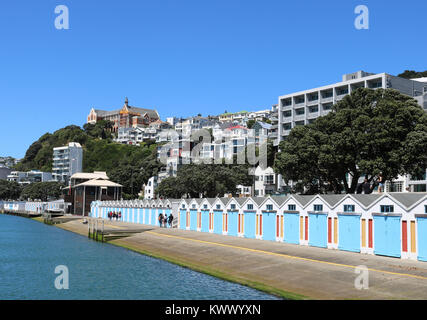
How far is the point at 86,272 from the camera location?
1441 inches

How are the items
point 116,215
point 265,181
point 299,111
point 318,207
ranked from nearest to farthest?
point 318,207, point 116,215, point 299,111, point 265,181

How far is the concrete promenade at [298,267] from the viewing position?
966 inches

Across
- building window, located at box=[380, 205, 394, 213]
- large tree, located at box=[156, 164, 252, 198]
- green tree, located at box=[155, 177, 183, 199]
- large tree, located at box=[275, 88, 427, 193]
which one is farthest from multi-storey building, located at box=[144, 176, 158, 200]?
building window, located at box=[380, 205, 394, 213]

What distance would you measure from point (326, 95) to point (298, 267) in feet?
302

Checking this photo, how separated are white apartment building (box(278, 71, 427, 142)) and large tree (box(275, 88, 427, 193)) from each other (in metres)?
44.7

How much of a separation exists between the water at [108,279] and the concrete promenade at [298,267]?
193 centimetres

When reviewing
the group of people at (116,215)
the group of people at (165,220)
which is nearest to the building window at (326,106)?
the group of people at (116,215)

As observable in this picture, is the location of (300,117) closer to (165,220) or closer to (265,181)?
(265,181)

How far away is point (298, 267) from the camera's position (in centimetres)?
3173

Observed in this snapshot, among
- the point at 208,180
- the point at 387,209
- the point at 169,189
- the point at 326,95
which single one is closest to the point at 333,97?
the point at 326,95

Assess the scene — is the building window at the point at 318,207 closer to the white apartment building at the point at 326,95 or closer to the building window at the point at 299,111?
the white apartment building at the point at 326,95

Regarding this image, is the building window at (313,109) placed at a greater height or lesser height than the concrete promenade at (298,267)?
greater

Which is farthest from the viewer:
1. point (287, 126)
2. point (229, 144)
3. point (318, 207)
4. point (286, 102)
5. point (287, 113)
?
point (229, 144)
